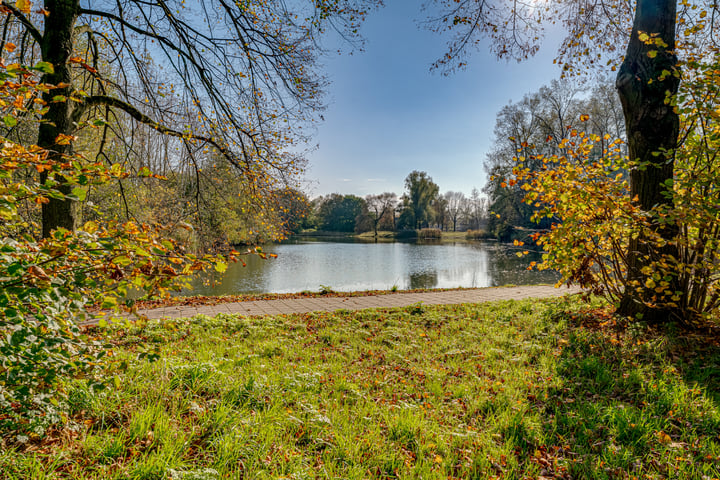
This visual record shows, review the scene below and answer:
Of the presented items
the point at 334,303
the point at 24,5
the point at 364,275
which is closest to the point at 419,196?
the point at 364,275

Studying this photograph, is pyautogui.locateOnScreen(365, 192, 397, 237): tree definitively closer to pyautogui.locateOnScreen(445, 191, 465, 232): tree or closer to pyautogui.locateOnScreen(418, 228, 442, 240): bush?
pyautogui.locateOnScreen(418, 228, 442, 240): bush

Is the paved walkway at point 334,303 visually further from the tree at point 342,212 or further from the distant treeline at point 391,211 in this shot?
the tree at point 342,212

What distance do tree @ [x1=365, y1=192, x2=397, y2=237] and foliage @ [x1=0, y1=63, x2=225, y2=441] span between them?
58.2m

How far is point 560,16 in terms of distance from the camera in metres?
6.22

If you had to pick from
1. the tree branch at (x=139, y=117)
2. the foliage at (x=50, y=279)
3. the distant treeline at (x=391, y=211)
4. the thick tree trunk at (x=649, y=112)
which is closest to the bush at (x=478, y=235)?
the distant treeline at (x=391, y=211)

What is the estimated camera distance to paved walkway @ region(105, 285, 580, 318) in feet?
20.4

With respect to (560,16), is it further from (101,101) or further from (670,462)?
(101,101)

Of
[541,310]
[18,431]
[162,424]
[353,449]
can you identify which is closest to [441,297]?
[541,310]

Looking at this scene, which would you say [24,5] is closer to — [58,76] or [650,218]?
[58,76]

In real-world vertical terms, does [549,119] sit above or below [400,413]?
above

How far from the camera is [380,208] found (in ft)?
202

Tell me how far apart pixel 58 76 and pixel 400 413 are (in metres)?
5.29

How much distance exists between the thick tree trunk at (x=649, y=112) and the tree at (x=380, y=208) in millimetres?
55483

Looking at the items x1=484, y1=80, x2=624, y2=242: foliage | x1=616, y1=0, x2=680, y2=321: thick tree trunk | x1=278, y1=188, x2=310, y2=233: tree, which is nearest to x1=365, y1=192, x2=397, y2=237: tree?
x1=484, y1=80, x2=624, y2=242: foliage
